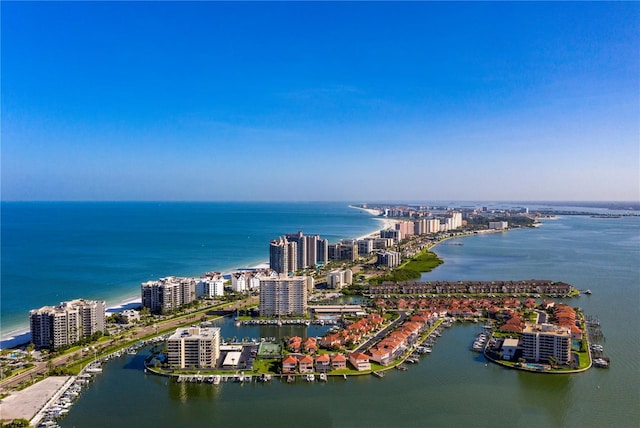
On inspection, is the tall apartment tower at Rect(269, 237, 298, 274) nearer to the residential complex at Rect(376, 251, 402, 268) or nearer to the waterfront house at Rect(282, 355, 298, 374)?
the residential complex at Rect(376, 251, 402, 268)

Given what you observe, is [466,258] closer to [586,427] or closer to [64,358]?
[586,427]

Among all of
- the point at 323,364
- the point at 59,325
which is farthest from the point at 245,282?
the point at 323,364

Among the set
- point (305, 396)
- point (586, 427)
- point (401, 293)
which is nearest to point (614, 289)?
point (401, 293)

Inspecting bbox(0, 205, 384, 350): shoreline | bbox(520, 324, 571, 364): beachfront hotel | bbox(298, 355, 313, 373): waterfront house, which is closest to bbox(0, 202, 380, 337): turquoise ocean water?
bbox(0, 205, 384, 350): shoreline

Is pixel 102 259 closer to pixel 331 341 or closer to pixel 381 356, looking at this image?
pixel 331 341

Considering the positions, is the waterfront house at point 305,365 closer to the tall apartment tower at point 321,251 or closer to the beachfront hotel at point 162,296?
the beachfront hotel at point 162,296

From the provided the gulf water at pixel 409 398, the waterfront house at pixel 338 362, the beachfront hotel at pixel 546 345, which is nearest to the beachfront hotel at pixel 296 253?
the gulf water at pixel 409 398
